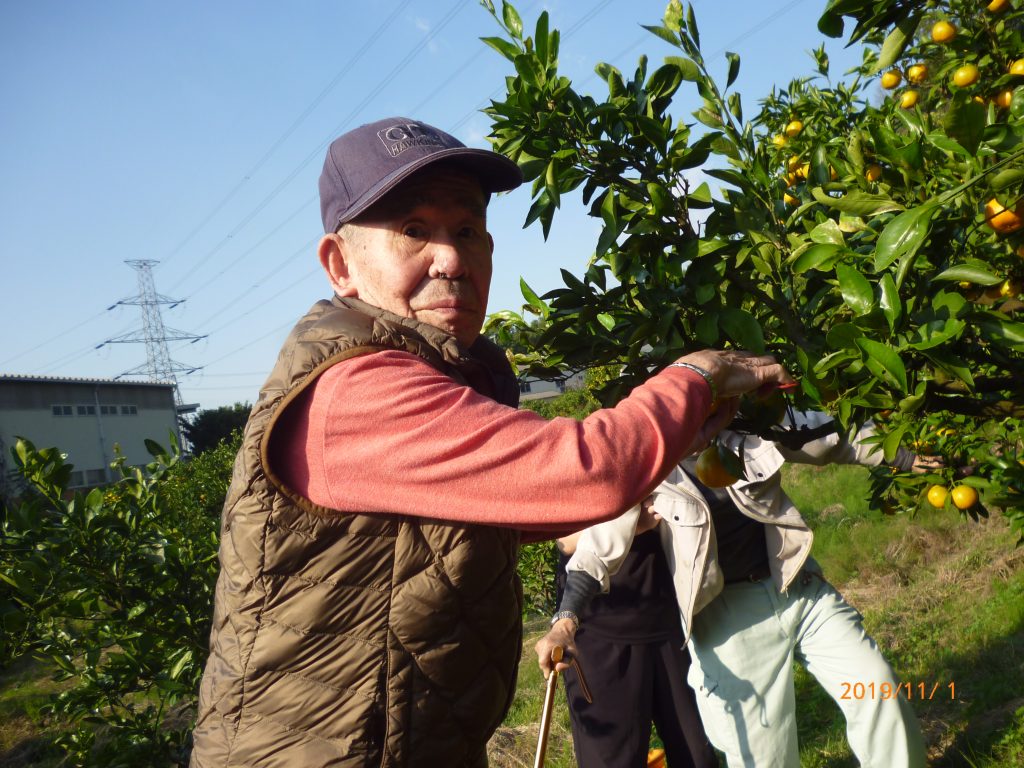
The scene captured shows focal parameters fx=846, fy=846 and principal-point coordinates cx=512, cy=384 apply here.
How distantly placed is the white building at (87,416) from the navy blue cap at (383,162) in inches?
958

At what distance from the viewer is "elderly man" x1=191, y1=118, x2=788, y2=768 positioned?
1.25m

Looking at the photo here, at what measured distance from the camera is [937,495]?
82.2 inches

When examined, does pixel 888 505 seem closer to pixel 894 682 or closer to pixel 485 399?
pixel 894 682

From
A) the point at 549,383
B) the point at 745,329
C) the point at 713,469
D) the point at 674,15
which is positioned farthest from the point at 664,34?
the point at 549,383

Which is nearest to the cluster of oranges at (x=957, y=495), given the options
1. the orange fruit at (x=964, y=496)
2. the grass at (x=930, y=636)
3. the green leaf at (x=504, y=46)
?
the orange fruit at (x=964, y=496)

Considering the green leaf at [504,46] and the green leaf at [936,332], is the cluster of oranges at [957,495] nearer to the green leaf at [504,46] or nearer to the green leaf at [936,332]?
the green leaf at [936,332]

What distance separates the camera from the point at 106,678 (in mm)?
2926

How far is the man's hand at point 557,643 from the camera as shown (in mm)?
2768

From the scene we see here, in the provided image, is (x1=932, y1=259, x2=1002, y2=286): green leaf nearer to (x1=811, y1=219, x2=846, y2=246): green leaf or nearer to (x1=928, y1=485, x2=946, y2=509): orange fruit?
(x1=811, y1=219, x2=846, y2=246): green leaf

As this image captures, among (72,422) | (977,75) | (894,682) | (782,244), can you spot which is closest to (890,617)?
(894,682)

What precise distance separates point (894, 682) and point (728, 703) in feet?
1.89

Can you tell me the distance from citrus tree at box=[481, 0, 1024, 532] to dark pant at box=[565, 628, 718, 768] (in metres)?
1.69

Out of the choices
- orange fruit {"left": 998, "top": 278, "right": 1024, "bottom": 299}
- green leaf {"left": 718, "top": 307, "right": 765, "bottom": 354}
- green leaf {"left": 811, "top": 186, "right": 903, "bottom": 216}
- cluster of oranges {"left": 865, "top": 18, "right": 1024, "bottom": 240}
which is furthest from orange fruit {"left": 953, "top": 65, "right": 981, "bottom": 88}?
green leaf {"left": 718, "top": 307, "right": 765, "bottom": 354}

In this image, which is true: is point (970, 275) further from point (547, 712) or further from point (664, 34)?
point (547, 712)
